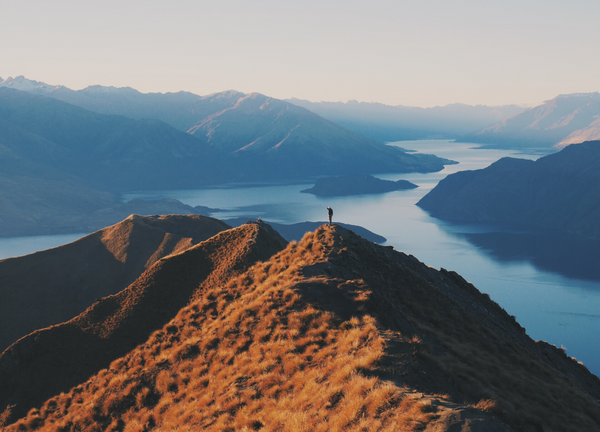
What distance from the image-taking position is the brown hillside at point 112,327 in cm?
2989

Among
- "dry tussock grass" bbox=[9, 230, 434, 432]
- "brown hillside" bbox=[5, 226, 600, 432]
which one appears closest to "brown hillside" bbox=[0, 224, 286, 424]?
"brown hillside" bbox=[5, 226, 600, 432]

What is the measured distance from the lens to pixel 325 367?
1773 centimetres

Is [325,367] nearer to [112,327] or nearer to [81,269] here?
[112,327]

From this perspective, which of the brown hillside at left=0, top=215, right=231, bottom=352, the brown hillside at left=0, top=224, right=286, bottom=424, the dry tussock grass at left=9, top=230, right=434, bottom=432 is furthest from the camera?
the brown hillside at left=0, top=215, right=231, bottom=352

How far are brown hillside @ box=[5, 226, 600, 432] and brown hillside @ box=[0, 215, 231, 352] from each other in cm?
4022

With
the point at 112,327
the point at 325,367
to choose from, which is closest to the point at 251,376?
the point at 325,367

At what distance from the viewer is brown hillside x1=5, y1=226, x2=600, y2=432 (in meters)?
14.8

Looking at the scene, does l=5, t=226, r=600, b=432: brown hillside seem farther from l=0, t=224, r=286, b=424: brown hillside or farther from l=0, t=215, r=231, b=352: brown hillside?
l=0, t=215, r=231, b=352: brown hillside

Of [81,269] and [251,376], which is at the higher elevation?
[251,376]

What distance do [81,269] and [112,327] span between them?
44.9 meters

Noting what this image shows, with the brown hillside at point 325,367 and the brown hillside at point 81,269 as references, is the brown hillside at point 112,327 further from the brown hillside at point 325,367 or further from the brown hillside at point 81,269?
the brown hillside at point 81,269

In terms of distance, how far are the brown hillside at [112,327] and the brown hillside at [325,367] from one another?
6.69 feet

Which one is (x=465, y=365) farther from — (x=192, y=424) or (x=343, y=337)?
(x=192, y=424)

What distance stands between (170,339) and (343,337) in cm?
1234
